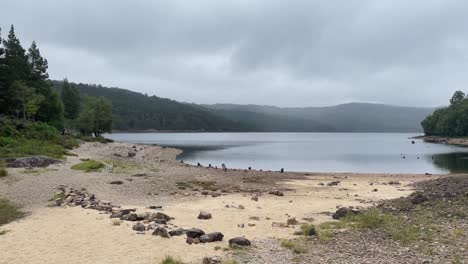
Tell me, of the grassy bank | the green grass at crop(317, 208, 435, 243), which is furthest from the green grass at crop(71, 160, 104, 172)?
the green grass at crop(317, 208, 435, 243)

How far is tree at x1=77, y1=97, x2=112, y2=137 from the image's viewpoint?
112m

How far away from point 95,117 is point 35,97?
42.0 meters

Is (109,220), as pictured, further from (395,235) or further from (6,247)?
(395,235)

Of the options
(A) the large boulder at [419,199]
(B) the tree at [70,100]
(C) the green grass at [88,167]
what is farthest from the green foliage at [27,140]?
(B) the tree at [70,100]

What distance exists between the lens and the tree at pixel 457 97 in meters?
192

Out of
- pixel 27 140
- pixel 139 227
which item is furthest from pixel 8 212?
pixel 27 140

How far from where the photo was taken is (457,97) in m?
194

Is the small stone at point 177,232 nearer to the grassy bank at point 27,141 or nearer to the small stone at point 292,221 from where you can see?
the small stone at point 292,221

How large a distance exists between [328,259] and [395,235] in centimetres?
456

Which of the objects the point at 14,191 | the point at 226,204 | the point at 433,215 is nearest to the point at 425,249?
the point at 433,215

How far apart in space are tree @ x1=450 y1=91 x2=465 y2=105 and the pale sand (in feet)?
615

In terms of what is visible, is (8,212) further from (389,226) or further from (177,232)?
(389,226)

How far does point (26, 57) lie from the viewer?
78.4 metres

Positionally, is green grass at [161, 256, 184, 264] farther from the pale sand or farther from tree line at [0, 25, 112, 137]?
tree line at [0, 25, 112, 137]
